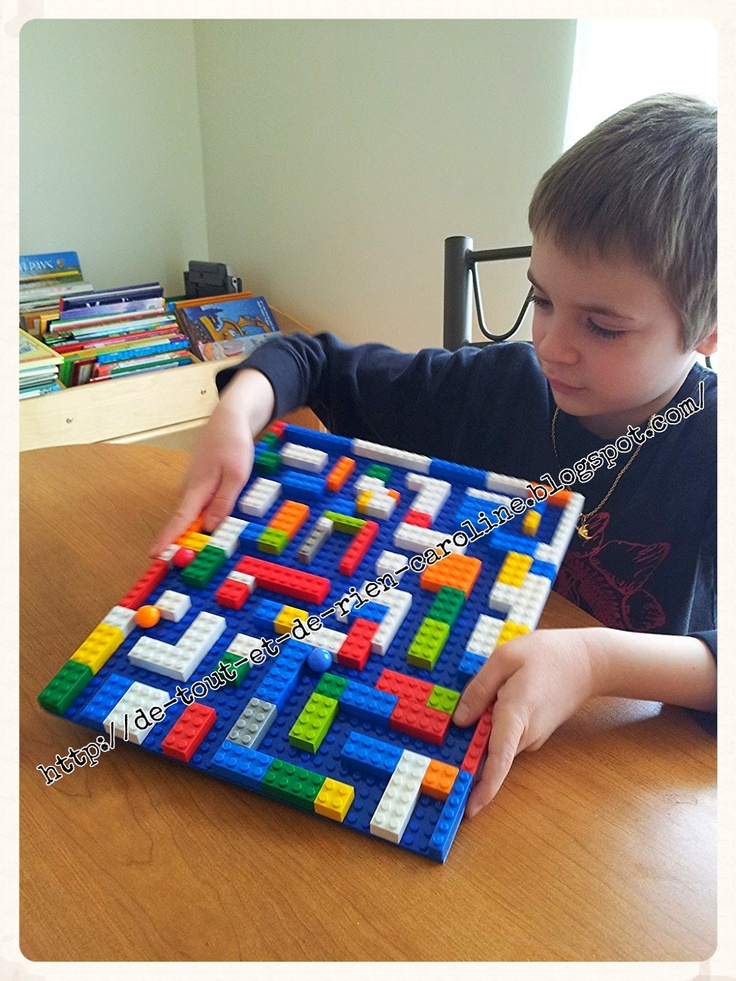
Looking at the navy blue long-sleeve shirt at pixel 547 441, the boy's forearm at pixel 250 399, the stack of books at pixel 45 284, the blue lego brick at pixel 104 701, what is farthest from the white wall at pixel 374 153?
the blue lego brick at pixel 104 701

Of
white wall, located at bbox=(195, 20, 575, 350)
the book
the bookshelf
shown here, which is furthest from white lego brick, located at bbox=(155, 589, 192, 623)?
the book

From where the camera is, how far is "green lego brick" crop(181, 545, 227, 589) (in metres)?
0.62

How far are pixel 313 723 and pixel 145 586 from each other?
189mm

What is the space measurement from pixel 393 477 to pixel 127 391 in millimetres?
1328

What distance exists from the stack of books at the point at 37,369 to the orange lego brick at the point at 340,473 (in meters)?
A: 1.25

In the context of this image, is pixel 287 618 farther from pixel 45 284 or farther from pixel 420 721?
pixel 45 284

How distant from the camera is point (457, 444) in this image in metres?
0.96

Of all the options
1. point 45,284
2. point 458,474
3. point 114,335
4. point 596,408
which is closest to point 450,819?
point 458,474

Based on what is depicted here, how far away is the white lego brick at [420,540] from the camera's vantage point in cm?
65

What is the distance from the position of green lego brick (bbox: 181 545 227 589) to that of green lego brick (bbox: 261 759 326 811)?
0.58 feet

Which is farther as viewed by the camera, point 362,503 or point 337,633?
point 362,503

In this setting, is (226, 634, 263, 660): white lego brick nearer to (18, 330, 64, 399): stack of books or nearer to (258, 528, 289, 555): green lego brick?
(258, 528, 289, 555): green lego brick

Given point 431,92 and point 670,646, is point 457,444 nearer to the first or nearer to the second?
point 670,646

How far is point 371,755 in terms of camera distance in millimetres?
504
